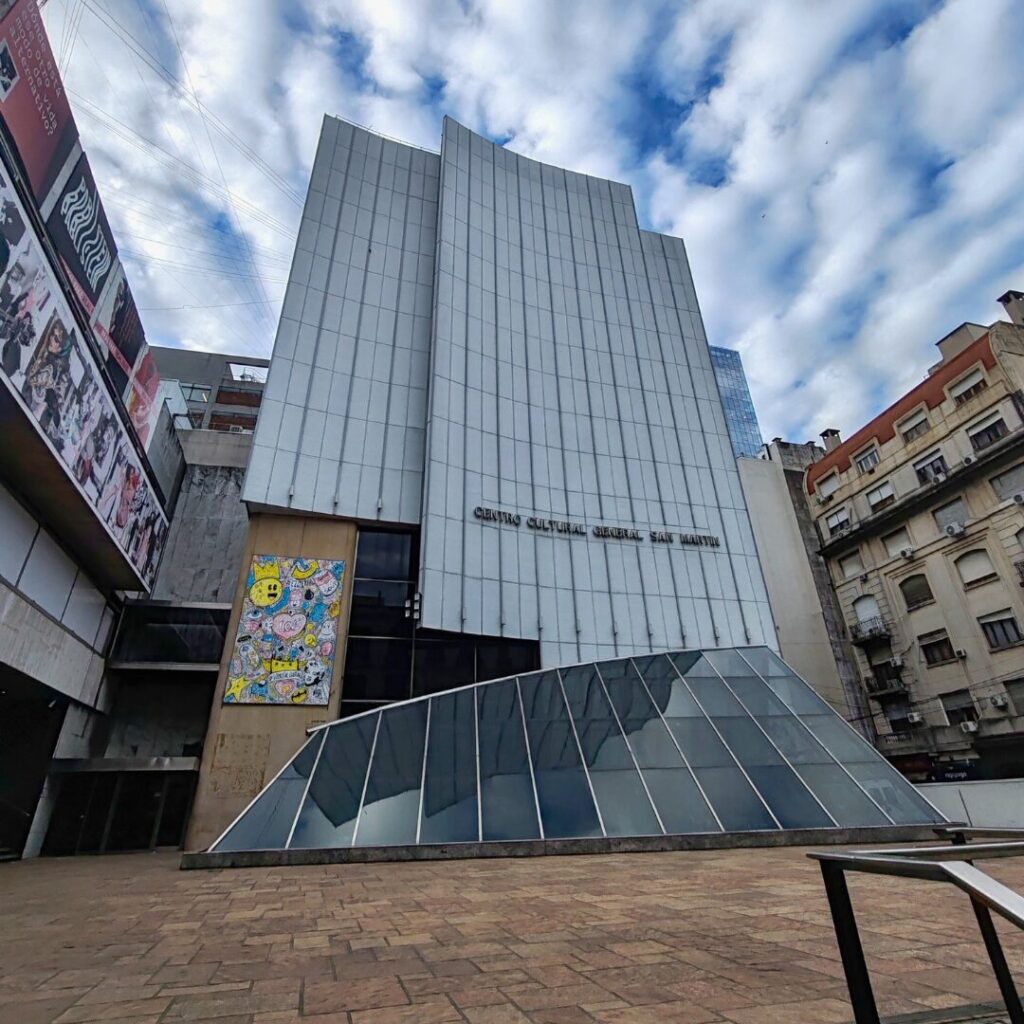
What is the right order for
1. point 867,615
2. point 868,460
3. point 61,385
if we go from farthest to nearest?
point 868,460 < point 867,615 < point 61,385

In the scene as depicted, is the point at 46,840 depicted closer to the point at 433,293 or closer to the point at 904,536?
the point at 433,293

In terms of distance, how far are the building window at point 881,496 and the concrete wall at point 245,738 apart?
30.6 meters

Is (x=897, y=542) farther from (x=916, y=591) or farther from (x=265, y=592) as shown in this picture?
(x=265, y=592)

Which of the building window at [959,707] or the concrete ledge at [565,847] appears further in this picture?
the building window at [959,707]

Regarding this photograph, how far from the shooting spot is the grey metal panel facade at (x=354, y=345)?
2036cm

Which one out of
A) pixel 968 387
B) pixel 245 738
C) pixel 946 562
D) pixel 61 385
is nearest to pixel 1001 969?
pixel 245 738

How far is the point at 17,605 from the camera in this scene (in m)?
14.6

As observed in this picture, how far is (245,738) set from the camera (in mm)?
16656

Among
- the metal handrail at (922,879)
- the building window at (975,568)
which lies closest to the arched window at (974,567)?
the building window at (975,568)

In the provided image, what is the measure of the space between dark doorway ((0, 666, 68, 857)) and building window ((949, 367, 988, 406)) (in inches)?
1579

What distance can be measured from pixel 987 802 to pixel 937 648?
15290 mm

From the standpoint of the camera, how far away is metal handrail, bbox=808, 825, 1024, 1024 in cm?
190

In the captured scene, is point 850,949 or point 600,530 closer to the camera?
point 850,949

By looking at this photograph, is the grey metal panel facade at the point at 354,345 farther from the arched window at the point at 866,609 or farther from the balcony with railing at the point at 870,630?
the arched window at the point at 866,609
